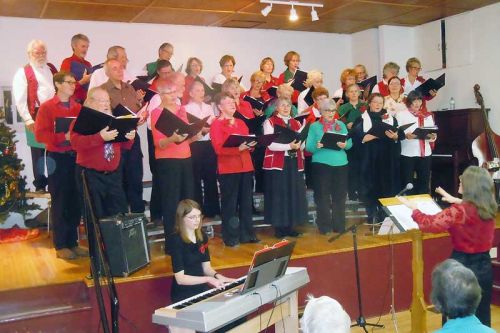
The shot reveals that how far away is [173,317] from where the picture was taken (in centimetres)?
258

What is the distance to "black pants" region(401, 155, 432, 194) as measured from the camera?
16.9 ft

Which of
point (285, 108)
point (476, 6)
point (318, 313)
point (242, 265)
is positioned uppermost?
point (476, 6)

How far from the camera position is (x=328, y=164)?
4.79 metres

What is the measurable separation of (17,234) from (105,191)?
6.36 ft

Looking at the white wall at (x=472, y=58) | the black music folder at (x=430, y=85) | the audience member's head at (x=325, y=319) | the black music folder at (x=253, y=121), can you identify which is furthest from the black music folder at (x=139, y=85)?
the white wall at (x=472, y=58)

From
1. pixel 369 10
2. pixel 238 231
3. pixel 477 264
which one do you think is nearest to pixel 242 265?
pixel 238 231

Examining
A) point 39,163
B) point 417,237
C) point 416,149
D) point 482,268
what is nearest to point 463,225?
point 482,268

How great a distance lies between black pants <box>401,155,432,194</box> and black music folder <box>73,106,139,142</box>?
2.77 m

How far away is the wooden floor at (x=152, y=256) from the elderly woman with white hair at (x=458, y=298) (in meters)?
1.98

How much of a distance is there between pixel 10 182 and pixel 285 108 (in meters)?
2.69

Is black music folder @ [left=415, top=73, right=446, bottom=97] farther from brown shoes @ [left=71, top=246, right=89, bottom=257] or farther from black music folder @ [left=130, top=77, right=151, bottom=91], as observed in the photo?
brown shoes @ [left=71, top=246, right=89, bottom=257]

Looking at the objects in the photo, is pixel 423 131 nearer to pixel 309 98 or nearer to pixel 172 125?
pixel 309 98

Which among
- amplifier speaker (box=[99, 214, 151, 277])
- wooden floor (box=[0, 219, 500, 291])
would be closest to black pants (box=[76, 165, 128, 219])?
amplifier speaker (box=[99, 214, 151, 277])

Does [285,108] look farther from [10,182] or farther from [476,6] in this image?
[476,6]
